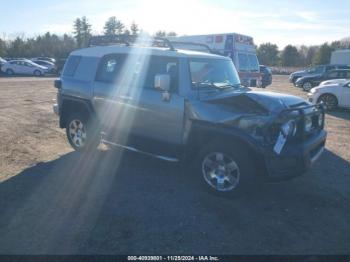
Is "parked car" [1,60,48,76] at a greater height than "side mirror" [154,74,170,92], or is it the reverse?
"side mirror" [154,74,170,92]

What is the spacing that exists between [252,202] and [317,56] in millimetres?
60920

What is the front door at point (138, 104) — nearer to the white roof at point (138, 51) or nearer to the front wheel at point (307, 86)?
the white roof at point (138, 51)

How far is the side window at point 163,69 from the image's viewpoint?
198 inches

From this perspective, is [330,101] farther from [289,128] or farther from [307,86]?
[307,86]

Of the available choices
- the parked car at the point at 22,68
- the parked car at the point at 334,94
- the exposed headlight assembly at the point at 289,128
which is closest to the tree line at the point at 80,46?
the parked car at the point at 22,68

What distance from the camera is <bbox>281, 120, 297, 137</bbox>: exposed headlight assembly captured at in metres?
4.26

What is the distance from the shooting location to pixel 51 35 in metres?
64.9

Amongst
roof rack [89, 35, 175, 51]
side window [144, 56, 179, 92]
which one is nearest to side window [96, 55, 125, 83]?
roof rack [89, 35, 175, 51]

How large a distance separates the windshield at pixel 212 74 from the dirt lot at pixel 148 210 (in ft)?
5.44

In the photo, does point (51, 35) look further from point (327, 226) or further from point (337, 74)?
point (327, 226)

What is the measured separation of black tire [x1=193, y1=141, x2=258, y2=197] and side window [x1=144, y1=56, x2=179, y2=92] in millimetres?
1100

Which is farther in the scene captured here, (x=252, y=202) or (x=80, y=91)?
(x=80, y=91)

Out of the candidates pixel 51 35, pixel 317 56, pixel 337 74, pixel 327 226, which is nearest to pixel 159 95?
pixel 327 226

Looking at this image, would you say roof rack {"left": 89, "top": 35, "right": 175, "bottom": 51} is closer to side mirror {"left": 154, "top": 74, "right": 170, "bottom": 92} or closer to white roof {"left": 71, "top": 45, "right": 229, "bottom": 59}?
white roof {"left": 71, "top": 45, "right": 229, "bottom": 59}
